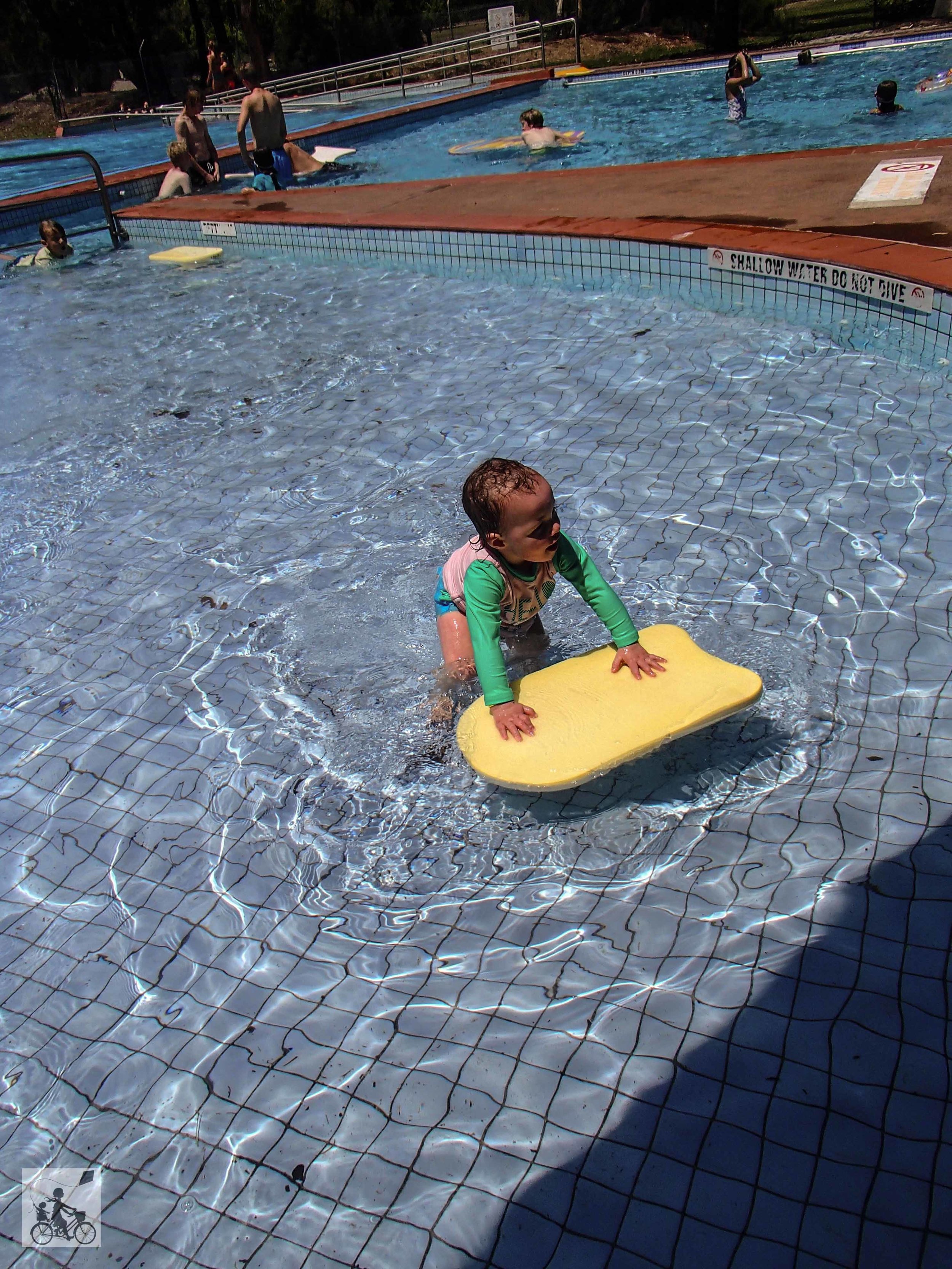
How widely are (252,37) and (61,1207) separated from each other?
28502mm

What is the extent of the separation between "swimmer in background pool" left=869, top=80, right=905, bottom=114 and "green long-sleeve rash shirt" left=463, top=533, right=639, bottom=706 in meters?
12.3

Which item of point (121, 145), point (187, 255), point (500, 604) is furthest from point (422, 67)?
Result: point (500, 604)

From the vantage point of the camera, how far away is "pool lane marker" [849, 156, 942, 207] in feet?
23.2

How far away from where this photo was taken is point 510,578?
2.94m

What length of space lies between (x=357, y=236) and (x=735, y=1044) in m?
8.57

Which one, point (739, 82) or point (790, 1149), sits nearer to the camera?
point (790, 1149)

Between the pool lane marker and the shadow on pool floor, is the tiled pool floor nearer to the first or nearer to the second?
the shadow on pool floor

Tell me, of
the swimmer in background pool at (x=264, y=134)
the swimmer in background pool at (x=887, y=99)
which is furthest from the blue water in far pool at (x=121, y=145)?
the swimmer in background pool at (x=887, y=99)

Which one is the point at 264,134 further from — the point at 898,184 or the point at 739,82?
the point at 898,184

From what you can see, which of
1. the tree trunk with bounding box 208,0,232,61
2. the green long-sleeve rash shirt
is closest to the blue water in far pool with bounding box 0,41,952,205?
the tree trunk with bounding box 208,0,232,61

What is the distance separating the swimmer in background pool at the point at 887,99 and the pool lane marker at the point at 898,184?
4.78m

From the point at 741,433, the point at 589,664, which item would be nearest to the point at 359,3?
the point at 741,433

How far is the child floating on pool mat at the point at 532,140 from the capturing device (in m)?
12.9

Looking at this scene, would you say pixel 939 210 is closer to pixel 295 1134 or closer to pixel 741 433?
pixel 741 433
